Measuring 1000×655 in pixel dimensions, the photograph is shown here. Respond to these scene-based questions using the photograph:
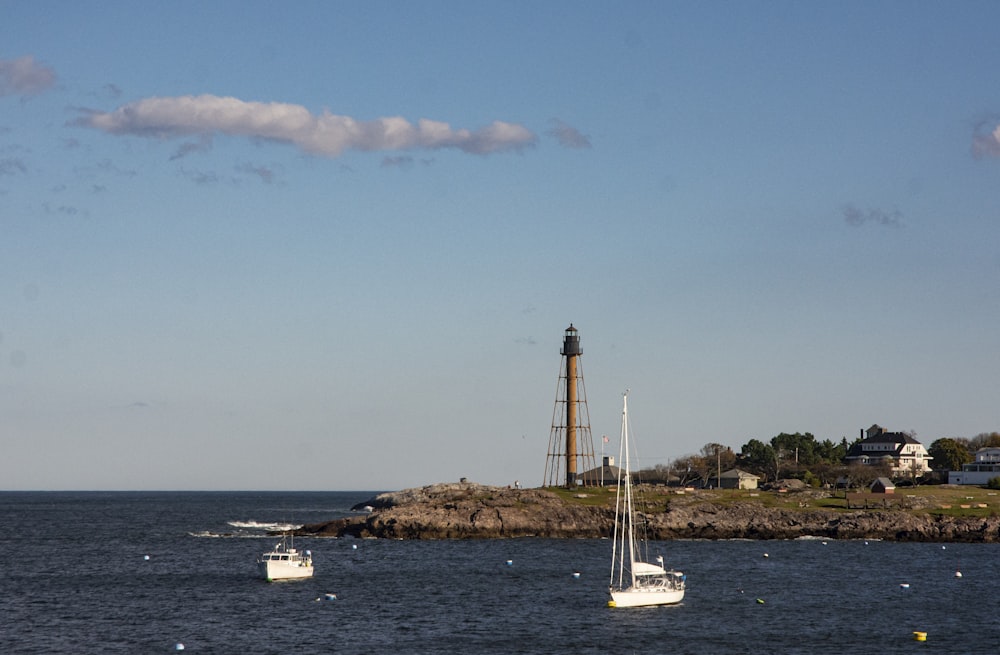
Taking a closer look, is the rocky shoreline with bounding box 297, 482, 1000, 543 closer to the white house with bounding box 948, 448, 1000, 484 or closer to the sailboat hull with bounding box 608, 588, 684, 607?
the white house with bounding box 948, 448, 1000, 484

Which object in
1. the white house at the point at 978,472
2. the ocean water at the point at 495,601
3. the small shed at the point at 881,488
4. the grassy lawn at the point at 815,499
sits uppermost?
the white house at the point at 978,472

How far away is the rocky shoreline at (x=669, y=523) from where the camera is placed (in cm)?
14238

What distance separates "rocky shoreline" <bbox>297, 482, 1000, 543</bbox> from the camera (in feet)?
467

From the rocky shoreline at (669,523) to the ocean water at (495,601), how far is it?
7.71m

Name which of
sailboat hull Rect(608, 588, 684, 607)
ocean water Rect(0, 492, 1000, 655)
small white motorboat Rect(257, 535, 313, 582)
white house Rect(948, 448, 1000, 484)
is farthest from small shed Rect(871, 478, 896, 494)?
small white motorboat Rect(257, 535, 313, 582)

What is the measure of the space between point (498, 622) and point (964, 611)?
3522 centimetres

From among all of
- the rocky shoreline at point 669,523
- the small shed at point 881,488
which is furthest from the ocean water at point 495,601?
the small shed at point 881,488

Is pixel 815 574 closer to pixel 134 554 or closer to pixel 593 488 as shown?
pixel 593 488

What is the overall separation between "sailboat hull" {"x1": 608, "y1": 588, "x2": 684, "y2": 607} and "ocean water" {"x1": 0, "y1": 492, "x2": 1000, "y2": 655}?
0.87 metres

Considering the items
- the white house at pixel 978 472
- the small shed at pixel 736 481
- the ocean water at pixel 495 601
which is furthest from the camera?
the small shed at pixel 736 481

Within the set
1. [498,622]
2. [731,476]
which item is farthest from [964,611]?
[731,476]

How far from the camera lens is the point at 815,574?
104 m

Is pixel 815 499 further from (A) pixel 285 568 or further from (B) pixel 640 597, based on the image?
(A) pixel 285 568

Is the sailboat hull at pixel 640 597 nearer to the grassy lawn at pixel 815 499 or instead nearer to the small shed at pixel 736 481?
the grassy lawn at pixel 815 499
